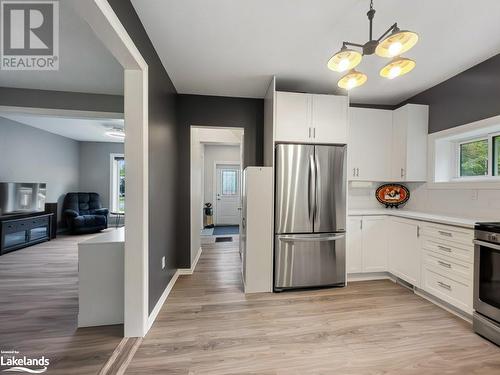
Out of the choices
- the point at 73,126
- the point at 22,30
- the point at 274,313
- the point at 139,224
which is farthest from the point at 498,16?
the point at 73,126

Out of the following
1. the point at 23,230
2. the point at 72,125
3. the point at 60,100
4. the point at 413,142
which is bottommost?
the point at 23,230

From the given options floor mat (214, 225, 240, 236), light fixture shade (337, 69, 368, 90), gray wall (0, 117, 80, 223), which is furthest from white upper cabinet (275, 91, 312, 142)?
gray wall (0, 117, 80, 223)

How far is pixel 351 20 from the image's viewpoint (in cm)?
173

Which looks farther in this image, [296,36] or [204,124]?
[204,124]

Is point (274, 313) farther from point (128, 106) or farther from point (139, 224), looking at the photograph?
point (128, 106)

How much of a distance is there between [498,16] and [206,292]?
376cm

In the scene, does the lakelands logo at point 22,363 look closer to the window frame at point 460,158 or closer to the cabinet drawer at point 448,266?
the cabinet drawer at point 448,266

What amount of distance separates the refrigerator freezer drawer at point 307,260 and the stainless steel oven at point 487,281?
120cm

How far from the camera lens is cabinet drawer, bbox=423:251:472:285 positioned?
1.99m

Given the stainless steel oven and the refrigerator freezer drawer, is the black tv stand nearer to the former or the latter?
the refrigerator freezer drawer

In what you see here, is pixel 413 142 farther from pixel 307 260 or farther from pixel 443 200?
pixel 307 260

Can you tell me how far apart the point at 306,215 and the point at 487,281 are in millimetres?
1621

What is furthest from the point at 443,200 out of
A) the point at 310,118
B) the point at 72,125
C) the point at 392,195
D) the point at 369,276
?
the point at 72,125

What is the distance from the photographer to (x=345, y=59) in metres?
1.49
